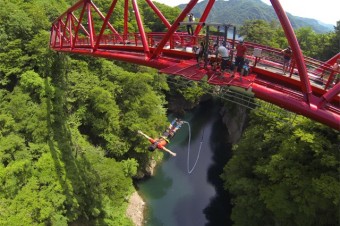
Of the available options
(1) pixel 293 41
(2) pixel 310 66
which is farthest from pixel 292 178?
(1) pixel 293 41

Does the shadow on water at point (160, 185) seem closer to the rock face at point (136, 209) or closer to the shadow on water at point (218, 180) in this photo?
the rock face at point (136, 209)

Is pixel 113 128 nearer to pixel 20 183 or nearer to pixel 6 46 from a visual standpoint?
pixel 20 183

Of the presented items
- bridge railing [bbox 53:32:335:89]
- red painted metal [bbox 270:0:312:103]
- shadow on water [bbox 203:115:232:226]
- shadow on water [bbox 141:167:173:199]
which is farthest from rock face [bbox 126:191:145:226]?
red painted metal [bbox 270:0:312:103]

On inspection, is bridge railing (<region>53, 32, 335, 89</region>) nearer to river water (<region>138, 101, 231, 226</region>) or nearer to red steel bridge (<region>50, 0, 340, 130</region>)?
red steel bridge (<region>50, 0, 340, 130</region>)

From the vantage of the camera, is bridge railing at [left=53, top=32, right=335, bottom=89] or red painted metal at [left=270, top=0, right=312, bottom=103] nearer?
red painted metal at [left=270, top=0, right=312, bottom=103]

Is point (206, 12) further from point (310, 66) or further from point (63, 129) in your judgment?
point (63, 129)

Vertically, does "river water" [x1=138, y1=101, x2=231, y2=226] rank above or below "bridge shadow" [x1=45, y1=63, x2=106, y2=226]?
below

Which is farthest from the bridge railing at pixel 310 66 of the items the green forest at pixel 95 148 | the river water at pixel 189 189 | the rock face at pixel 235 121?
the rock face at pixel 235 121
